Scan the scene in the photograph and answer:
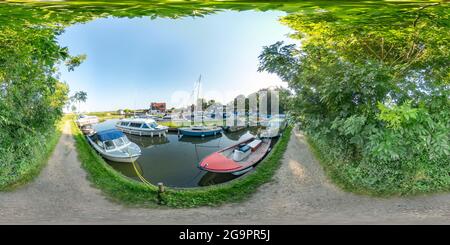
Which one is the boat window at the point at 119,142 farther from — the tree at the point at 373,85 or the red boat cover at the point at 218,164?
the tree at the point at 373,85

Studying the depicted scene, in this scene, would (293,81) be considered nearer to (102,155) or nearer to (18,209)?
(102,155)

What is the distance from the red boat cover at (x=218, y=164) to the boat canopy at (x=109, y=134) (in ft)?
2.20

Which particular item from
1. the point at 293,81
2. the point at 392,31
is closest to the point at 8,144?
the point at 293,81

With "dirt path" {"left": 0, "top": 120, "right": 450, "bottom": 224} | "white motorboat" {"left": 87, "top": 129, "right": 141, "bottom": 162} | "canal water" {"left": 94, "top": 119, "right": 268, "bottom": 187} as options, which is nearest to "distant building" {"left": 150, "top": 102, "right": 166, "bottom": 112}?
"canal water" {"left": 94, "top": 119, "right": 268, "bottom": 187}

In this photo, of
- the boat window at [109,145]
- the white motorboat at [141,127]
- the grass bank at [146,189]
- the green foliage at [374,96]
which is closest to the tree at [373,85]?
the green foliage at [374,96]

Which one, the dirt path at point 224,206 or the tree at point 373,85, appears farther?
the dirt path at point 224,206

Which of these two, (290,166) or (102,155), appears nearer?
(102,155)

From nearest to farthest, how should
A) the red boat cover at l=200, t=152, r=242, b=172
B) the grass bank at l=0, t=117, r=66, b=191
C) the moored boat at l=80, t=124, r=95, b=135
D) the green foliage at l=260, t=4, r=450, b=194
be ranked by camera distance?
the green foliage at l=260, t=4, r=450, b=194 → the grass bank at l=0, t=117, r=66, b=191 → the moored boat at l=80, t=124, r=95, b=135 → the red boat cover at l=200, t=152, r=242, b=172

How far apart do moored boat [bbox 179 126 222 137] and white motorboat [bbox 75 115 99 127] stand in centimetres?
64

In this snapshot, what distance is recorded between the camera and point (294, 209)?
2.17 metres

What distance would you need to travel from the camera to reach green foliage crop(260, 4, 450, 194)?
174 centimetres

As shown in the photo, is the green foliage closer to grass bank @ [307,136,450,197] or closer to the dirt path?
grass bank @ [307,136,450,197]

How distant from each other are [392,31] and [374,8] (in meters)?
0.68

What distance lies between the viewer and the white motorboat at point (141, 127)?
6.80 ft
